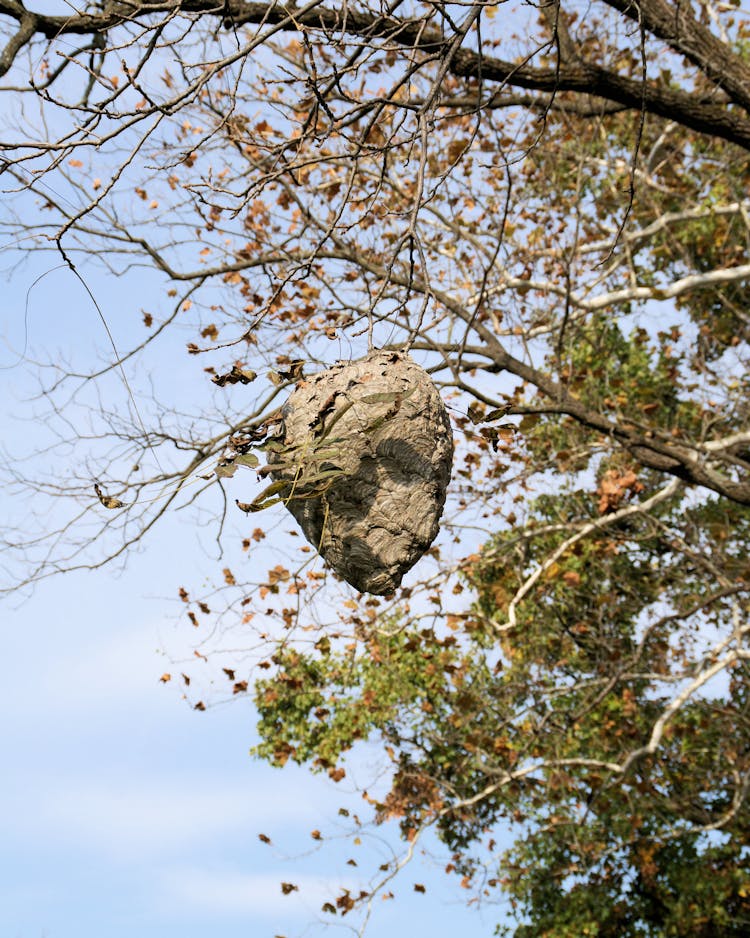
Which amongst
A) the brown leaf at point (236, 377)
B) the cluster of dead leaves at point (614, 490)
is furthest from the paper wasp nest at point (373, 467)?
the cluster of dead leaves at point (614, 490)

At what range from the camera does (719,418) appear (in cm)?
746

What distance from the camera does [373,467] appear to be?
9.23ft

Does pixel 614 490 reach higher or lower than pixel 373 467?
higher

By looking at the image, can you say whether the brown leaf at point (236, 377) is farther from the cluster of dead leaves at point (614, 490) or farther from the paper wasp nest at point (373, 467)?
the cluster of dead leaves at point (614, 490)

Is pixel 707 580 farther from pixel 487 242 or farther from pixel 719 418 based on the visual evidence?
pixel 487 242

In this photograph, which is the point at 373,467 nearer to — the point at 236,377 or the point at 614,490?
the point at 236,377

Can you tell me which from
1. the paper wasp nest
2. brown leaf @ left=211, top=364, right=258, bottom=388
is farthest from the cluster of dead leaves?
brown leaf @ left=211, top=364, right=258, bottom=388

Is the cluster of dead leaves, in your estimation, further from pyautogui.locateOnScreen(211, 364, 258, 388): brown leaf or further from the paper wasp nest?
pyautogui.locateOnScreen(211, 364, 258, 388): brown leaf

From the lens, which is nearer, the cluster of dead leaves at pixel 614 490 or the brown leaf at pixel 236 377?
the brown leaf at pixel 236 377

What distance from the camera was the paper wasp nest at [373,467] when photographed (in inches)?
107

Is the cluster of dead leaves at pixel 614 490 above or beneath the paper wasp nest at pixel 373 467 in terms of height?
above

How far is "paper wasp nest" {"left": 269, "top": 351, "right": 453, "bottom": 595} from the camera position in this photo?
273 centimetres

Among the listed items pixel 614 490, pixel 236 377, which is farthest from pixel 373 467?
pixel 614 490

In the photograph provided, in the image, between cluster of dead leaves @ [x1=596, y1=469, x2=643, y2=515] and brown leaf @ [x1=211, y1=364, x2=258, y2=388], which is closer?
brown leaf @ [x1=211, y1=364, x2=258, y2=388]
